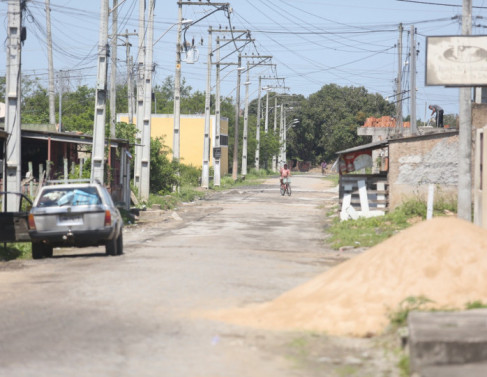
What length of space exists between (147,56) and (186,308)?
25.5 meters

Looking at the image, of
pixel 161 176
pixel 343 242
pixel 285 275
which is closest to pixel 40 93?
pixel 161 176

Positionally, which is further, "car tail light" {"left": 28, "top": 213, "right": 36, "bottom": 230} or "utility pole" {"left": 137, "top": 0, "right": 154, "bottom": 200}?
"utility pole" {"left": 137, "top": 0, "right": 154, "bottom": 200}

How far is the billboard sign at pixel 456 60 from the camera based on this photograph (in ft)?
64.9

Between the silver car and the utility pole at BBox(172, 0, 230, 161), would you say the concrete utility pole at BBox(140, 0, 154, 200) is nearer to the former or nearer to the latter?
the utility pole at BBox(172, 0, 230, 161)

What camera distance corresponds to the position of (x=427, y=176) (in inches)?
1141

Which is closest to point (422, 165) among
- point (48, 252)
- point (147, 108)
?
point (147, 108)

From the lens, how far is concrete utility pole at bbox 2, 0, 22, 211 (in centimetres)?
2119

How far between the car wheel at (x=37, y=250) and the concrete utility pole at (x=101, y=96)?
24.9ft

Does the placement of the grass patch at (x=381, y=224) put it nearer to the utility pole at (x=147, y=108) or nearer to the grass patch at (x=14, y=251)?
the grass patch at (x=14, y=251)

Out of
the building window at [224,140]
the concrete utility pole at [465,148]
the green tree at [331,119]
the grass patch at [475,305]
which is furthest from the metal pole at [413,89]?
the green tree at [331,119]

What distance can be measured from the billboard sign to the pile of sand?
9016 millimetres

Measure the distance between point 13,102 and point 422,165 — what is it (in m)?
14.3

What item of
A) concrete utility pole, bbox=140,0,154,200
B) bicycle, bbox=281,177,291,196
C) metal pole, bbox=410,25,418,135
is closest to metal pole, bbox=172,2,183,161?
bicycle, bbox=281,177,291,196

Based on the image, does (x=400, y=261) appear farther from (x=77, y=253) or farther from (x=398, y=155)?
(x=398, y=155)
